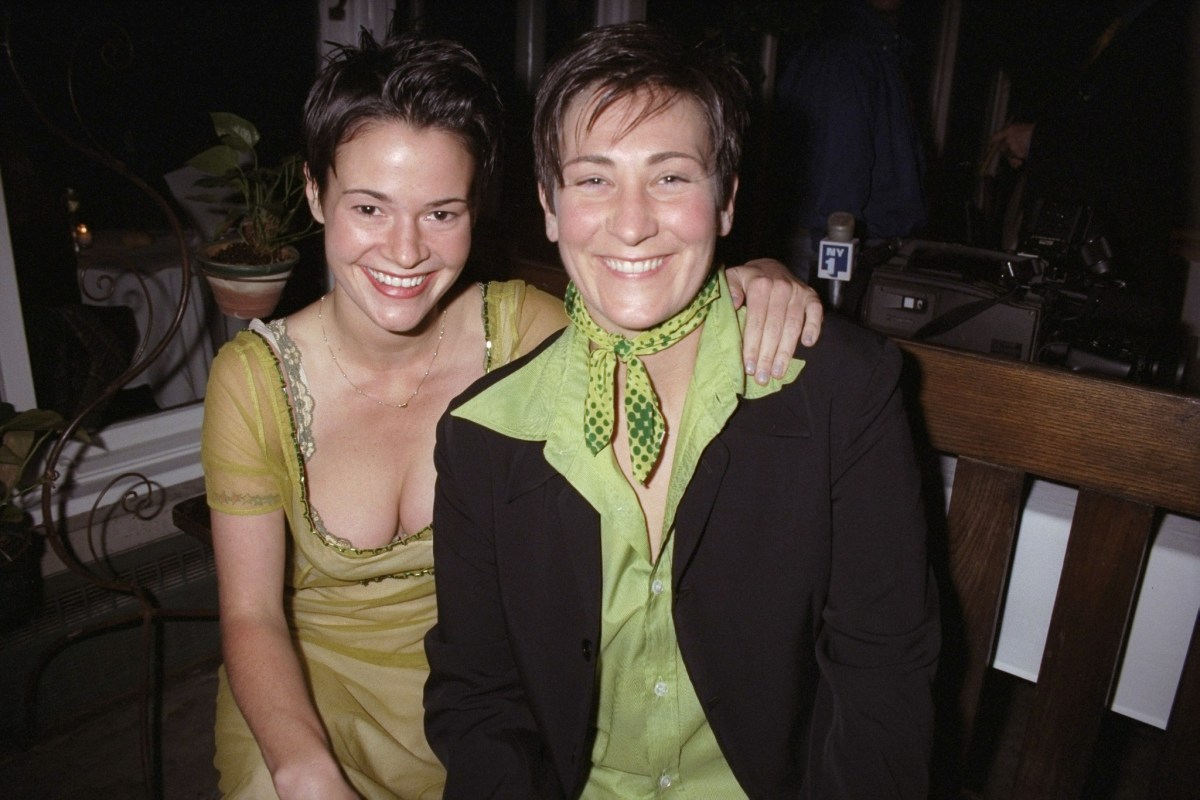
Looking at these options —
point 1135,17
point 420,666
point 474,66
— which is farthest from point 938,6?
point 420,666

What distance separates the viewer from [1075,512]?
47.7 inches

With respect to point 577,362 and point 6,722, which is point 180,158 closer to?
point 6,722

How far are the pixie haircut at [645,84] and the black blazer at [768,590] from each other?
0.99 ft

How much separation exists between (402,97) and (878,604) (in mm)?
1020

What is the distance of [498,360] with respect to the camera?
65.4 inches

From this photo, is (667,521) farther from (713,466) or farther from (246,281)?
(246,281)

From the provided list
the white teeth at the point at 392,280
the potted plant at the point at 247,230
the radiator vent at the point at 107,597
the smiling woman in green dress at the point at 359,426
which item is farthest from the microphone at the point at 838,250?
the radiator vent at the point at 107,597

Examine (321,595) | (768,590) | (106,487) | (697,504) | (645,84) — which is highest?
(645,84)

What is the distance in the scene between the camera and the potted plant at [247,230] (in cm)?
215

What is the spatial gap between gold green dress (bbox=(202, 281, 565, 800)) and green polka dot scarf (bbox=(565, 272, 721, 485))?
1.73ft

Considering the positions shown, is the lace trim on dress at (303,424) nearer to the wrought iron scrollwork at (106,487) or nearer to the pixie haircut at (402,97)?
the pixie haircut at (402,97)

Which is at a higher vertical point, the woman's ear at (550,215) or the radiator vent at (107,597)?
the woman's ear at (550,215)

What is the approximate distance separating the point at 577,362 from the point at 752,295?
26 centimetres

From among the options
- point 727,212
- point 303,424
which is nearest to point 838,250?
point 727,212
